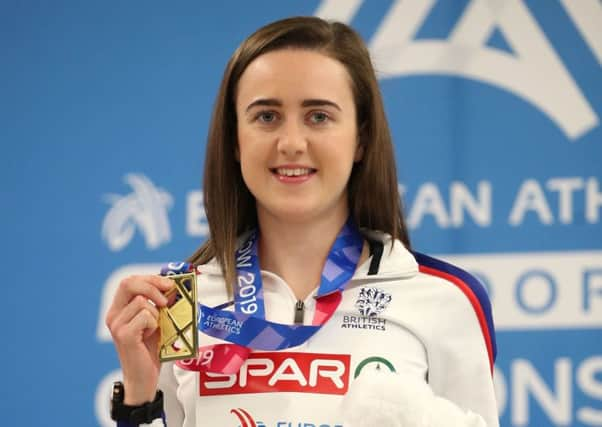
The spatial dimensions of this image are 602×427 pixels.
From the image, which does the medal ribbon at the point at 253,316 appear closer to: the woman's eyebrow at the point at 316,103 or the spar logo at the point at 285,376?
the spar logo at the point at 285,376

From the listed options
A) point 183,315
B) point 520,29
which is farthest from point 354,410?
point 520,29

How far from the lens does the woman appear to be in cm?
145

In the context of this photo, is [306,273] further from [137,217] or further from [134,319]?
[137,217]

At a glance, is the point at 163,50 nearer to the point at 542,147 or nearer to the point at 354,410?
the point at 542,147

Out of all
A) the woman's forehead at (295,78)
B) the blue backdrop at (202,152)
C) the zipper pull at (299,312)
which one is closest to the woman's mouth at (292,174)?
the woman's forehead at (295,78)

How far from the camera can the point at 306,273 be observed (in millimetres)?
1581

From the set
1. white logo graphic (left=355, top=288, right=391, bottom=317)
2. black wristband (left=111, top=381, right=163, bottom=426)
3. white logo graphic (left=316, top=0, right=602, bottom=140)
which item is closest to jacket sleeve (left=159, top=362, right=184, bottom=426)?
black wristband (left=111, top=381, right=163, bottom=426)

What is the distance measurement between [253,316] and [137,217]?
4.63 feet

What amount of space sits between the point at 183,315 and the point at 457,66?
160 cm

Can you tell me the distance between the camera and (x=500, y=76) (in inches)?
108

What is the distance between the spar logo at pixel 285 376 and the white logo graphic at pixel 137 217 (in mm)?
1368

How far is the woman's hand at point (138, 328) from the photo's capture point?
1368 millimetres

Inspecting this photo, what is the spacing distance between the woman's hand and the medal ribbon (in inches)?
2.3

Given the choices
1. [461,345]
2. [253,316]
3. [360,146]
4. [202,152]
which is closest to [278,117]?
[360,146]
